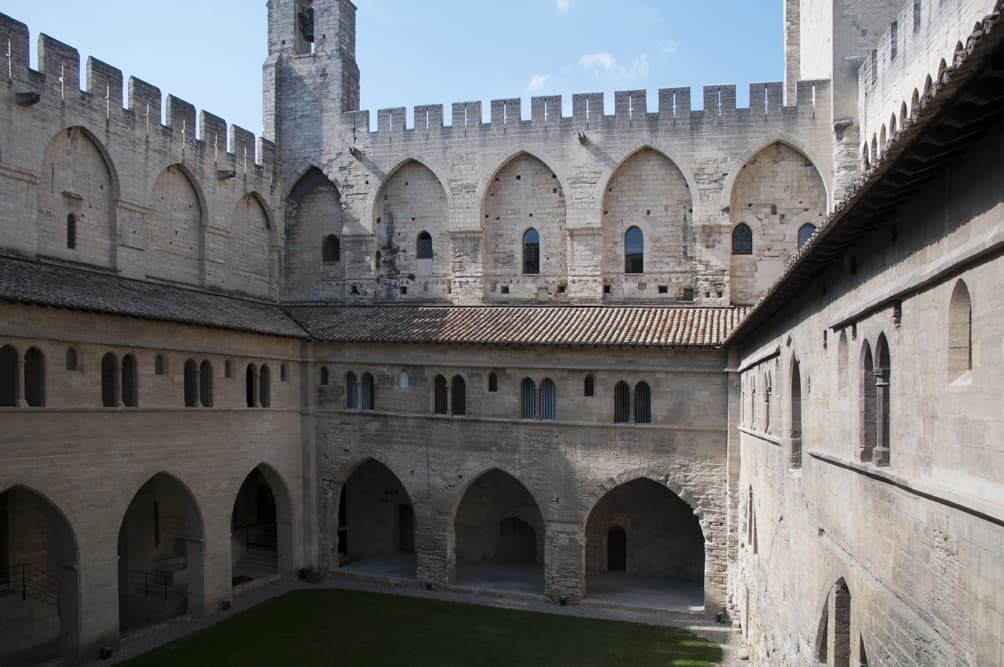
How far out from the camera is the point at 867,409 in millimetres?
8336

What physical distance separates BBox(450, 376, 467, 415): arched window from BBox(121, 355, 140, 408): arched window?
26.7 feet

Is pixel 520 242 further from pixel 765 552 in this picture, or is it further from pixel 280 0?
pixel 765 552

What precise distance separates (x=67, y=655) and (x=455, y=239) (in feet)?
49.6

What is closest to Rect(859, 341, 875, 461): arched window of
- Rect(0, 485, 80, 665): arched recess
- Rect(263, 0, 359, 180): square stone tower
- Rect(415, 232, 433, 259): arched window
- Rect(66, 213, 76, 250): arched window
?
Rect(0, 485, 80, 665): arched recess

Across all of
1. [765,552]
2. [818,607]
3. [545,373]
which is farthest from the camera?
[545,373]

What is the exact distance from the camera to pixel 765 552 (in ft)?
50.0

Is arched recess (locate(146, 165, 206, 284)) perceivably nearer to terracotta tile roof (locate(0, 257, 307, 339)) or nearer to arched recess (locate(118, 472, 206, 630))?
terracotta tile roof (locate(0, 257, 307, 339))

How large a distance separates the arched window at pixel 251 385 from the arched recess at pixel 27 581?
18.5ft

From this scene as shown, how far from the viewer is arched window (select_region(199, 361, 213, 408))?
21.0 m

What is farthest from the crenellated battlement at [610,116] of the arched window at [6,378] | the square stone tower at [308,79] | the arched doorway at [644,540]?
the arched window at [6,378]

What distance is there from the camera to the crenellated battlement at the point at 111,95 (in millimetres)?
18484

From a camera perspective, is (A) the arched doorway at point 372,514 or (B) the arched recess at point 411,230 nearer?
(B) the arched recess at point 411,230

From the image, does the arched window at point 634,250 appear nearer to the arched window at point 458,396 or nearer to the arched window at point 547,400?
the arched window at point 547,400

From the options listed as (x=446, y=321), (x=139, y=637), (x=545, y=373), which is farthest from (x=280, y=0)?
(x=139, y=637)
